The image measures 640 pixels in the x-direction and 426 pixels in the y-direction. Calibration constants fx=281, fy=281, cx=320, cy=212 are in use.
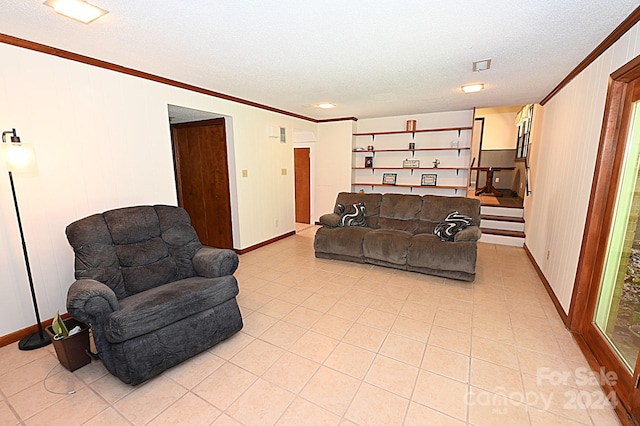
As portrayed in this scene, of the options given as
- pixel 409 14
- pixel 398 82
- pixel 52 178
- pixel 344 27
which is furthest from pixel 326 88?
pixel 52 178

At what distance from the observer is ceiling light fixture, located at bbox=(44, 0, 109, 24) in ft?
5.40

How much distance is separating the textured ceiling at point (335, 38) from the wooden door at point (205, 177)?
3.65 feet

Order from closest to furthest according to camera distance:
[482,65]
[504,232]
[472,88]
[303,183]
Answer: [482,65] → [472,88] → [504,232] → [303,183]

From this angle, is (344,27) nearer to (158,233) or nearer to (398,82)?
(398,82)

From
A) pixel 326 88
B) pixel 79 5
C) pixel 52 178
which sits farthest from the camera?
pixel 326 88

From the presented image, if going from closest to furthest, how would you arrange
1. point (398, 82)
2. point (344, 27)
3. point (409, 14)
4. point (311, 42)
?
point (409, 14)
point (344, 27)
point (311, 42)
point (398, 82)

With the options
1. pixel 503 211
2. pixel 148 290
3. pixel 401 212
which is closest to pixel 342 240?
pixel 401 212

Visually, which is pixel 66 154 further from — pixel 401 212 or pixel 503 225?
pixel 503 225

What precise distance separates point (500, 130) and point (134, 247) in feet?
28.4

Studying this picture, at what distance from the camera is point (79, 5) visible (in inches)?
65.7

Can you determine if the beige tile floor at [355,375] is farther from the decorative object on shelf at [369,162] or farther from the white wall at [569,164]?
the decorative object on shelf at [369,162]

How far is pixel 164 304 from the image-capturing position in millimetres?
1928

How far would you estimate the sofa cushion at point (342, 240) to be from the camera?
3905 millimetres

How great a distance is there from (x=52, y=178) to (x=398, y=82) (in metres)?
3.53
